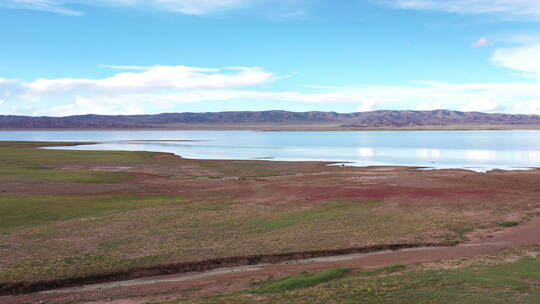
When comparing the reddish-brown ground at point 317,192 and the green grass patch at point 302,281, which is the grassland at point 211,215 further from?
the green grass patch at point 302,281

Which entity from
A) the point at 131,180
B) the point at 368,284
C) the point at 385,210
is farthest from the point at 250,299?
the point at 131,180

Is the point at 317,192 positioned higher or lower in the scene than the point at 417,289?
lower

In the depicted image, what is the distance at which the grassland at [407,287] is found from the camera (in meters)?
12.5

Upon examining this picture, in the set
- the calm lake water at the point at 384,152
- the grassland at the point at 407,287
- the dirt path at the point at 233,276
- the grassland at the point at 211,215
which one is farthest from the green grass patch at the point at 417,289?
the calm lake water at the point at 384,152

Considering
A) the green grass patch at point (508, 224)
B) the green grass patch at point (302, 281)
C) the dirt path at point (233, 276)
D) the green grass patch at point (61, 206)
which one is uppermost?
the green grass patch at point (61, 206)

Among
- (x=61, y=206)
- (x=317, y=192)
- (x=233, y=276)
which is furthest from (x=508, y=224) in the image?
(x=61, y=206)

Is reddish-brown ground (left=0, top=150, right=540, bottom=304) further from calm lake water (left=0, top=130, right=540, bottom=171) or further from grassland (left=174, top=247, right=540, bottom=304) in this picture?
calm lake water (left=0, top=130, right=540, bottom=171)

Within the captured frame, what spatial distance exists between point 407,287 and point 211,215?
14.7 m

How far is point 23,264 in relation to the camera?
17422mm

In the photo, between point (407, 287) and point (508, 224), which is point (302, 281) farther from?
point (508, 224)

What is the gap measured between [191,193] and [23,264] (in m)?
18.1

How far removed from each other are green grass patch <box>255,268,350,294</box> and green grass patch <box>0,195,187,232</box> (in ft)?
47.6

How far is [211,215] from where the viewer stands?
26422mm

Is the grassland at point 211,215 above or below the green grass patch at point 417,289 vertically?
below
